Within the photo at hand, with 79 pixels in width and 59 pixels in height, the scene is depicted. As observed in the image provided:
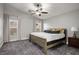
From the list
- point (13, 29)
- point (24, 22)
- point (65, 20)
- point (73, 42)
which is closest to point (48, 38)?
point (65, 20)

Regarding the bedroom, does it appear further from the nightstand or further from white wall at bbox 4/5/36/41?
the nightstand

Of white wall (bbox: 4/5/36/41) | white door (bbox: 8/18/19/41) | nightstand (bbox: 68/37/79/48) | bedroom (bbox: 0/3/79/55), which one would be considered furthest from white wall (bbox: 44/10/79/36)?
white door (bbox: 8/18/19/41)

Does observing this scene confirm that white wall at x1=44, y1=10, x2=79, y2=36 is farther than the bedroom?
Yes

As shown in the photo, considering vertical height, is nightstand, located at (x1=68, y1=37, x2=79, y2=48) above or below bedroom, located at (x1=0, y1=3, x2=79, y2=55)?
below

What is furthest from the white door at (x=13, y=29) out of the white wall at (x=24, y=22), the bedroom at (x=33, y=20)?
the white wall at (x=24, y=22)

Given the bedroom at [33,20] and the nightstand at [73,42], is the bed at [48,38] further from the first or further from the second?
the nightstand at [73,42]

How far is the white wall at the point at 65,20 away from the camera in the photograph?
217cm

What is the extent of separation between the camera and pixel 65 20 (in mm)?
2291

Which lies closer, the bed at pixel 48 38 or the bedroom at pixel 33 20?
the bedroom at pixel 33 20

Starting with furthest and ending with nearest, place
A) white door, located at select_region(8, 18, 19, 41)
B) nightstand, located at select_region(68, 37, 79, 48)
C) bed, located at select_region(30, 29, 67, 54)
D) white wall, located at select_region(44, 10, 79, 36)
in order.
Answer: nightstand, located at select_region(68, 37, 79, 48) → bed, located at select_region(30, 29, 67, 54) → white wall, located at select_region(44, 10, 79, 36) → white door, located at select_region(8, 18, 19, 41)

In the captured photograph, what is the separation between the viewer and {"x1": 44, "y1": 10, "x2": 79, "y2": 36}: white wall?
2.17 metres

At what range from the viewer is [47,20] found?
89.7 inches

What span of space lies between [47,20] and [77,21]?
3.22 feet

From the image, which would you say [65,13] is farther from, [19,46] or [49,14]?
[19,46]
